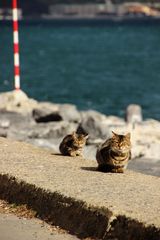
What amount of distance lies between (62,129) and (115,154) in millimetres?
9110

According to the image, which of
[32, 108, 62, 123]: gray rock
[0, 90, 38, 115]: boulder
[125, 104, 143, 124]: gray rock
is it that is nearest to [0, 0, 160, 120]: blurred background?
[125, 104, 143, 124]: gray rock

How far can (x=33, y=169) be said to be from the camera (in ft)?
25.8

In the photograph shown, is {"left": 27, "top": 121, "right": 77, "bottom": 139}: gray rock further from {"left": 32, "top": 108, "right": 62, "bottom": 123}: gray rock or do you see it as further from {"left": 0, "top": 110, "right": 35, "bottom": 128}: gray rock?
{"left": 32, "top": 108, "right": 62, "bottom": 123}: gray rock

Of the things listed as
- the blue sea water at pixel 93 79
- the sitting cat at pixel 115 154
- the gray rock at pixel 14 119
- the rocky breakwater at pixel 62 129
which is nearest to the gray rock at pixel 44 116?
the rocky breakwater at pixel 62 129

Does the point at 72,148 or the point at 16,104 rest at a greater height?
the point at 16,104

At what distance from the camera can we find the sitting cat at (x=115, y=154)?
7852 mm

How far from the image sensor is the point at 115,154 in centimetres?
788

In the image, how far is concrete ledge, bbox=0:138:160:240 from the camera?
20.6 feet

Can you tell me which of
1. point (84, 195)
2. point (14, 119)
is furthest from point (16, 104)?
point (84, 195)

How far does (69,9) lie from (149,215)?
17913cm

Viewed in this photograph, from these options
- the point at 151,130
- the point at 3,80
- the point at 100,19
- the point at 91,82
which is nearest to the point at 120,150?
the point at 151,130

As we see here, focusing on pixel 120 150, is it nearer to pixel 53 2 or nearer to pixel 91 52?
pixel 91 52

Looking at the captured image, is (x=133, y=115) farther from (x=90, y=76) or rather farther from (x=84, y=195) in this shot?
(x=90, y=76)

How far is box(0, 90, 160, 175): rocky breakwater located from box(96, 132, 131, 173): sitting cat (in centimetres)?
409
